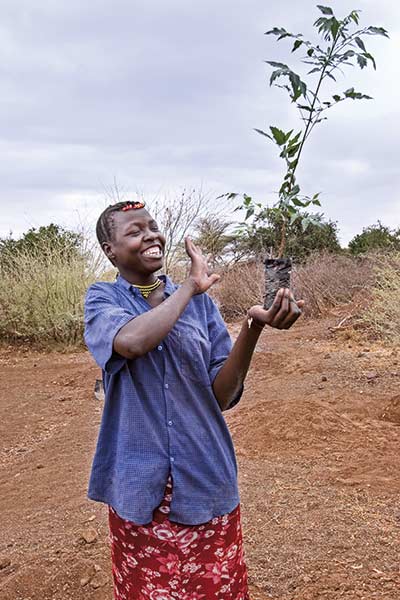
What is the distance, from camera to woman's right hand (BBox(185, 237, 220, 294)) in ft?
4.77

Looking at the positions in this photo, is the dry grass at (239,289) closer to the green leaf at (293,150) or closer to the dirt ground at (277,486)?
the dirt ground at (277,486)

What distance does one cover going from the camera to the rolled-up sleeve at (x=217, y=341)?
1.65 meters

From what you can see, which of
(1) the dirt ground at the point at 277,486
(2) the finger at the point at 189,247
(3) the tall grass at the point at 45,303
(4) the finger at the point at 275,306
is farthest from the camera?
(3) the tall grass at the point at 45,303

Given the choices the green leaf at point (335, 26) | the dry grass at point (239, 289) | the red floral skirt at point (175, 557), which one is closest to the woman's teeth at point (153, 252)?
the red floral skirt at point (175, 557)

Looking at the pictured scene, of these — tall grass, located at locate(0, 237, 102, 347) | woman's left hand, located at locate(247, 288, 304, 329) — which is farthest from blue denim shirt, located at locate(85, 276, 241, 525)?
tall grass, located at locate(0, 237, 102, 347)

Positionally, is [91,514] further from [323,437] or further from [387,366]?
[387,366]

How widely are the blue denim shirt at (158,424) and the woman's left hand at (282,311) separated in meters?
0.25

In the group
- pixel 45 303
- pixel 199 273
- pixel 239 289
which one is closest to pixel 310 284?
pixel 239 289

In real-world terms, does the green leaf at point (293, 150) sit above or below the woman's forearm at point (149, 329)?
above

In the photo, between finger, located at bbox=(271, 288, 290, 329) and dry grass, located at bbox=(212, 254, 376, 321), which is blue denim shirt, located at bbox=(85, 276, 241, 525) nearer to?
finger, located at bbox=(271, 288, 290, 329)

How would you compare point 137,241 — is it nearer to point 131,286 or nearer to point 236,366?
point 131,286

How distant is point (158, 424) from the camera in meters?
1.54

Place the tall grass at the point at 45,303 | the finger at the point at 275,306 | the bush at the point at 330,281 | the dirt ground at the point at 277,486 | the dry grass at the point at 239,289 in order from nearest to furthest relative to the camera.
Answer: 1. the finger at the point at 275,306
2. the dirt ground at the point at 277,486
3. the tall grass at the point at 45,303
4. the bush at the point at 330,281
5. the dry grass at the point at 239,289

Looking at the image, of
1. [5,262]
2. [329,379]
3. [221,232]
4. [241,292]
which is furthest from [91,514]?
[241,292]
